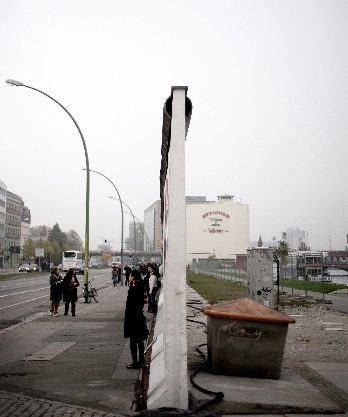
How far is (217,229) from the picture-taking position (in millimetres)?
124625

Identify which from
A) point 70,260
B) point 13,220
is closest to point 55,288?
point 70,260

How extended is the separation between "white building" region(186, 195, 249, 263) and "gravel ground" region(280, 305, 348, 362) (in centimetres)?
10454

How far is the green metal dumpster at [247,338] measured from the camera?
7.41 meters

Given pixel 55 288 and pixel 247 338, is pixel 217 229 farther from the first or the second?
pixel 247 338

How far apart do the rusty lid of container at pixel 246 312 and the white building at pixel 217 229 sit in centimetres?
11440

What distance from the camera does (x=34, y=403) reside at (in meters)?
6.42

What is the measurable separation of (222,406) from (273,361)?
1.71 m

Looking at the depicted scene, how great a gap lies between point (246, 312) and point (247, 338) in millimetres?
367

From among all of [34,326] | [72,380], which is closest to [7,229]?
[34,326]

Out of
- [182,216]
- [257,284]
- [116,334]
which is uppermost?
[182,216]

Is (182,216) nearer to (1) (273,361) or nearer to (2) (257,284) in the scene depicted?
(1) (273,361)

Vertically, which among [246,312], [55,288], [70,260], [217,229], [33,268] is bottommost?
[33,268]

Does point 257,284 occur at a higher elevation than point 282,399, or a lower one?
higher

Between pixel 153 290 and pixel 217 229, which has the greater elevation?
pixel 217 229
